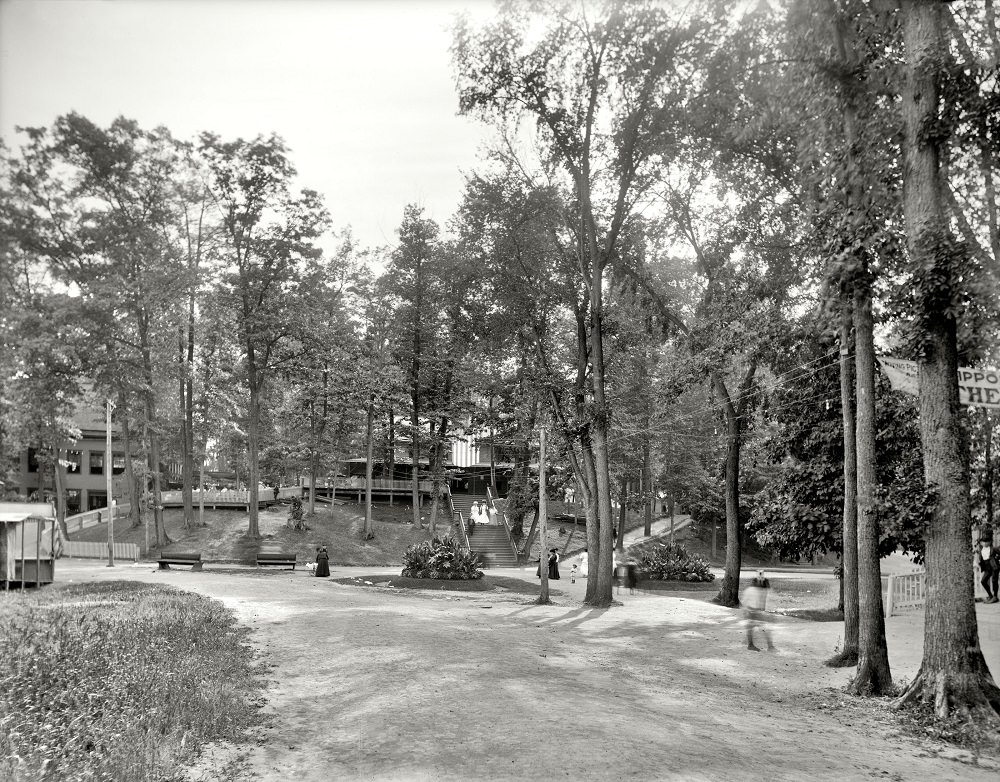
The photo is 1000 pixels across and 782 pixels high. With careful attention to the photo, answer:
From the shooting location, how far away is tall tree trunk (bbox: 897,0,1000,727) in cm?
919

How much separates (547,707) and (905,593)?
1562cm

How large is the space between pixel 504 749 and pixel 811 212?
8.95m

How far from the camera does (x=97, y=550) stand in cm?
3731

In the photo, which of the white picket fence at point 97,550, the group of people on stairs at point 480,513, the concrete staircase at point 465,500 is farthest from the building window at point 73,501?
the group of people on stairs at point 480,513

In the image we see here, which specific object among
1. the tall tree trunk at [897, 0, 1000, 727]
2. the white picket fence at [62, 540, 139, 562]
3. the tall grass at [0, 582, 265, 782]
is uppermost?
the tall tree trunk at [897, 0, 1000, 727]

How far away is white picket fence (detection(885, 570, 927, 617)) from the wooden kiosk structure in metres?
22.7

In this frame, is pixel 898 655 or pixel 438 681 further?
pixel 898 655

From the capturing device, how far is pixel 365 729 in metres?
7.61

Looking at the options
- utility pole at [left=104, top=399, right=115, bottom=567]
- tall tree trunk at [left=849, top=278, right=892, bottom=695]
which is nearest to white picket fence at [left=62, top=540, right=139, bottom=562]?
utility pole at [left=104, top=399, right=115, bottom=567]

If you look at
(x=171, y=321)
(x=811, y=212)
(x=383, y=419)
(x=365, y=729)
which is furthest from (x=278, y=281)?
(x=365, y=729)

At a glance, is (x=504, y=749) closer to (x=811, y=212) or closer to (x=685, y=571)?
(x=811, y=212)

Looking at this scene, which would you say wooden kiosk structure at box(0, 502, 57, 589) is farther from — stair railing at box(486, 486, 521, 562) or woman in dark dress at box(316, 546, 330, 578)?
stair railing at box(486, 486, 521, 562)

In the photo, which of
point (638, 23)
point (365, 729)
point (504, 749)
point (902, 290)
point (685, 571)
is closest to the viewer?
point (504, 749)

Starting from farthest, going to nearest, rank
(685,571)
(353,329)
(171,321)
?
1. (353,329)
2. (171,321)
3. (685,571)
